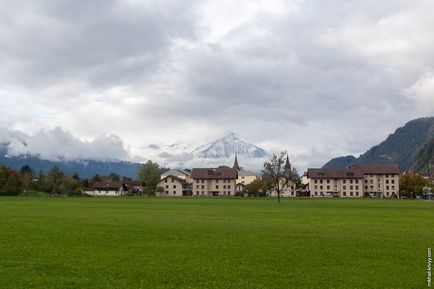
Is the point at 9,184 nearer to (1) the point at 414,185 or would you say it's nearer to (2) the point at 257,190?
(2) the point at 257,190

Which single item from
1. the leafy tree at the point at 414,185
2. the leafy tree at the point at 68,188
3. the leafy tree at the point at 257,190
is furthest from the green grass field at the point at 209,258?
the leafy tree at the point at 414,185

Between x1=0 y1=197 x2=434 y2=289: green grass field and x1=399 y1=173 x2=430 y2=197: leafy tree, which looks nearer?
x1=0 y1=197 x2=434 y2=289: green grass field

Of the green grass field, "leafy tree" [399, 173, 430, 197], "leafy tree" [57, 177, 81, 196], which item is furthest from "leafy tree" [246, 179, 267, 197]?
the green grass field

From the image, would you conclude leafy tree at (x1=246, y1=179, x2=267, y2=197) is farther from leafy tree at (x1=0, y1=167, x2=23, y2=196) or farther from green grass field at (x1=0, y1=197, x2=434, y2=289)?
green grass field at (x1=0, y1=197, x2=434, y2=289)

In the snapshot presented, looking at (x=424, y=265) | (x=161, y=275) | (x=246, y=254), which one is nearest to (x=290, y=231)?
(x=246, y=254)

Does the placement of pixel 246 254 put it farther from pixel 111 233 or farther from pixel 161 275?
pixel 111 233

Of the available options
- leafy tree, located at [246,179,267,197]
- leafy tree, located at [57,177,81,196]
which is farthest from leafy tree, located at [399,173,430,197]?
leafy tree, located at [57,177,81,196]

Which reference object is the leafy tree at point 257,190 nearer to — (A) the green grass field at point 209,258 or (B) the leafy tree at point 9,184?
(B) the leafy tree at point 9,184

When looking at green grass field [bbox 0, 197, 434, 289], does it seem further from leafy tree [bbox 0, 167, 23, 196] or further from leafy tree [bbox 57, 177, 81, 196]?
leafy tree [bbox 57, 177, 81, 196]

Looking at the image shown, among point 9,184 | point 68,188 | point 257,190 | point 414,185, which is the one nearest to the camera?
point 9,184

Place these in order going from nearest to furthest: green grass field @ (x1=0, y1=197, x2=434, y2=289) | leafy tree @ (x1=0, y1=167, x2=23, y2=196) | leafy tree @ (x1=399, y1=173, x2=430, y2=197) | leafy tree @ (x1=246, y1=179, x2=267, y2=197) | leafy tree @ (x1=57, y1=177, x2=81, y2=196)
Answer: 1. green grass field @ (x1=0, y1=197, x2=434, y2=289)
2. leafy tree @ (x1=0, y1=167, x2=23, y2=196)
3. leafy tree @ (x1=57, y1=177, x2=81, y2=196)
4. leafy tree @ (x1=246, y1=179, x2=267, y2=197)
5. leafy tree @ (x1=399, y1=173, x2=430, y2=197)

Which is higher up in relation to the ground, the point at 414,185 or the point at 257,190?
the point at 414,185

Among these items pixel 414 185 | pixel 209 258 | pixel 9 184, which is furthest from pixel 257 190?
pixel 209 258

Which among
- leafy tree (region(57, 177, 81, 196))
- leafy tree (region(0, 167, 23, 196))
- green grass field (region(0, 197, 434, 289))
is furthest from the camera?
leafy tree (region(57, 177, 81, 196))
